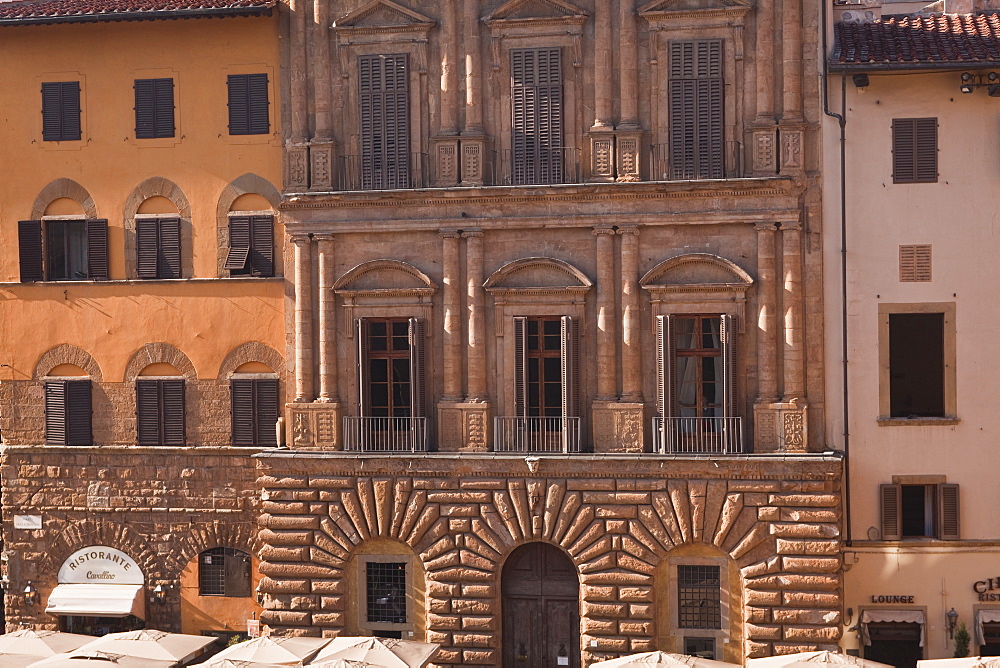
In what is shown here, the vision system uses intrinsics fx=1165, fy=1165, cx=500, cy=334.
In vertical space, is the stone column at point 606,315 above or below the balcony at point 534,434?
above

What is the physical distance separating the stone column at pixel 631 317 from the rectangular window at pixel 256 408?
7265 mm

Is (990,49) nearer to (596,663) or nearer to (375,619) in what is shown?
(596,663)

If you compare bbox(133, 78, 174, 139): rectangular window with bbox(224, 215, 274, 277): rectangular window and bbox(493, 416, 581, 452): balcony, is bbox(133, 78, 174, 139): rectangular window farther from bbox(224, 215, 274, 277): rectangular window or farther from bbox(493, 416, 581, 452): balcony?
bbox(493, 416, 581, 452): balcony

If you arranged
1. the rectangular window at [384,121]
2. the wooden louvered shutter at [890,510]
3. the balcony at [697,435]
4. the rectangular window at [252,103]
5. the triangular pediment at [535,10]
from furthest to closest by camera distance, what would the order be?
the rectangular window at [252,103] < the rectangular window at [384,121] < the triangular pediment at [535,10] < the wooden louvered shutter at [890,510] < the balcony at [697,435]

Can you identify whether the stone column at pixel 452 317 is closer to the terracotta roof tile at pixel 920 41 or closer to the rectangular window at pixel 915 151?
the terracotta roof tile at pixel 920 41

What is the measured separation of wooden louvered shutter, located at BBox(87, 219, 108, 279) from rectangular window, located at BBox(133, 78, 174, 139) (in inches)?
81.9

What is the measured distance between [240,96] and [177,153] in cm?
180

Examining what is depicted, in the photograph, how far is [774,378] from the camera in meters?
22.0

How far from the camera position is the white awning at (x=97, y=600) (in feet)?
79.9

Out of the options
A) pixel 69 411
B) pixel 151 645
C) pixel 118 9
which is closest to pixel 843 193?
pixel 118 9

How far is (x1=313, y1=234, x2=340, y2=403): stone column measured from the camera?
2328 cm

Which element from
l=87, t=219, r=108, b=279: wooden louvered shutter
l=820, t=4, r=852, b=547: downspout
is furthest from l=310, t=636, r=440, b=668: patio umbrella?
l=87, t=219, r=108, b=279: wooden louvered shutter

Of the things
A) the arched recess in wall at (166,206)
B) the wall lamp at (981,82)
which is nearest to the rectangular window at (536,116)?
the arched recess in wall at (166,206)

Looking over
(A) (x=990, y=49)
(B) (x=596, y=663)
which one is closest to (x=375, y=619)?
(B) (x=596, y=663)
